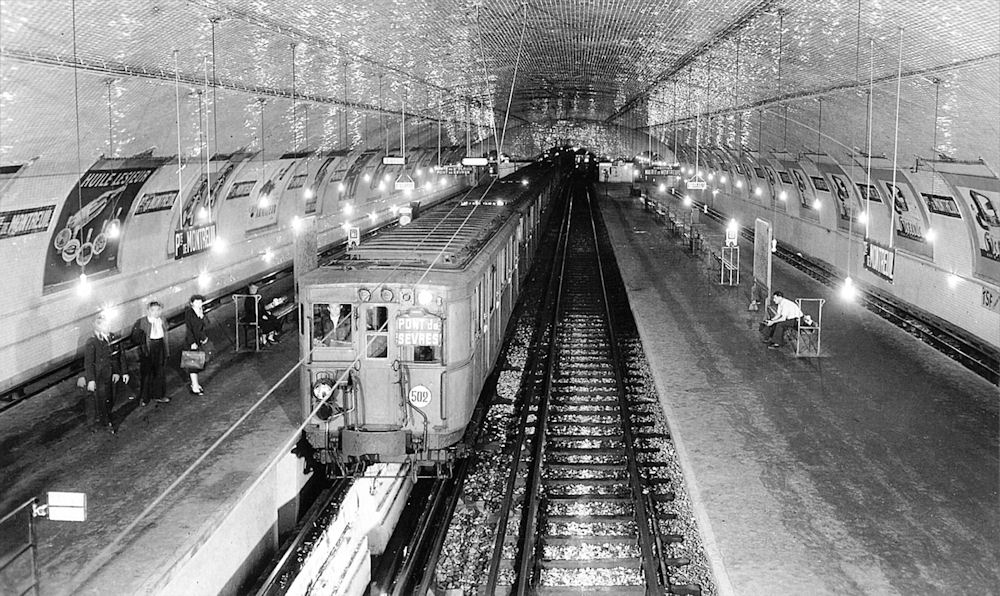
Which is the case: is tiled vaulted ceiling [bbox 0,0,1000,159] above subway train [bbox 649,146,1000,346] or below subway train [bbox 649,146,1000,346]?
above

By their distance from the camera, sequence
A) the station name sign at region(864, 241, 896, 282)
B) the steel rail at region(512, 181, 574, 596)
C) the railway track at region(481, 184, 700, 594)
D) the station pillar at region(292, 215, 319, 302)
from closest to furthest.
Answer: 1. the steel rail at region(512, 181, 574, 596)
2. the railway track at region(481, 184, 700, 594)
3. the station name sign at region(864, 241, 896, 282)
4. the station pillar at region(292, 215, 319, 302)

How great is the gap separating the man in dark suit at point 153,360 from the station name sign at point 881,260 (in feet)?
30.6

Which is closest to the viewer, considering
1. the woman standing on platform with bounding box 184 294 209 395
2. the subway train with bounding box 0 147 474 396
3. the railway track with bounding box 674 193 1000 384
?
the subway train with bounding box 0 147 474 396

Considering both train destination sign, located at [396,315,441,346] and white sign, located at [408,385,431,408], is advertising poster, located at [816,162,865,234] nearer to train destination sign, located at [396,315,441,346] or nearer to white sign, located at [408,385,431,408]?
train destination sign, located at [396,315,441,346]

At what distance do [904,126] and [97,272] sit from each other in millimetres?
13290

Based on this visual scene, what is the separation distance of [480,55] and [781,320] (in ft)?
26.1

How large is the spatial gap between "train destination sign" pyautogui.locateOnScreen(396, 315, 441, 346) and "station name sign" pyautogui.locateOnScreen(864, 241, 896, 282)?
578 cm

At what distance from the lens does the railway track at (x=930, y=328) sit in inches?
583

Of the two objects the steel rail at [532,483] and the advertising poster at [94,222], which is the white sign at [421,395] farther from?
the advertising poster at [94,222]

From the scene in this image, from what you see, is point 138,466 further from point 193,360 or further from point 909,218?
point 909,218

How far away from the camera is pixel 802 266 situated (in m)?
26.0

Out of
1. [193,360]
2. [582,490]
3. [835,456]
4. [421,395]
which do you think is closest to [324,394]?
[421,395]

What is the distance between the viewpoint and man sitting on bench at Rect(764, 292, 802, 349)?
15.5 m

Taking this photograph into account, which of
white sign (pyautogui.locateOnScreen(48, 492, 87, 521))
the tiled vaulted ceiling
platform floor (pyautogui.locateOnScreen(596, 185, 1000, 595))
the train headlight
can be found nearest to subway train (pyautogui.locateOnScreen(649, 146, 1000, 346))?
the tiled vaulted ceiling
